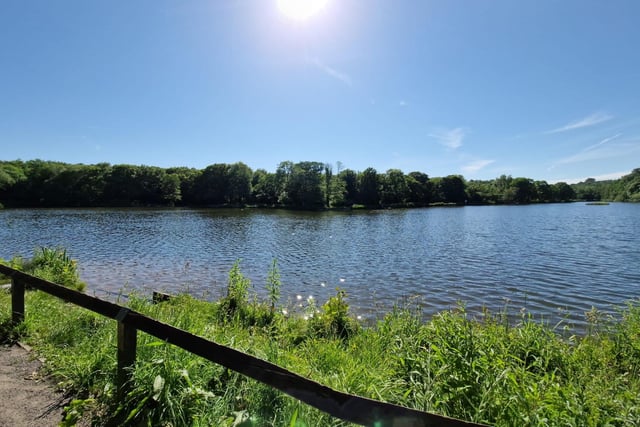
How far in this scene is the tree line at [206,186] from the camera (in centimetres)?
9362

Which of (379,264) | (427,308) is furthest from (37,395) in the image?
(379,264)

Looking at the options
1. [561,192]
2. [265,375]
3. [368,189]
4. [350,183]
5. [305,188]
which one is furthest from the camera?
[561,192]

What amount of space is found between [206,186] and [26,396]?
109 meters

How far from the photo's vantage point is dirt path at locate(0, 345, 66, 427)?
3199 mm

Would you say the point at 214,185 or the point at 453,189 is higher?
the point at 453,189

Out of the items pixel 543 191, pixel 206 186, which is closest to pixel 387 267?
pixel 206 186

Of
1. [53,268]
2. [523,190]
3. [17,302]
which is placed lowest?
[53,268]

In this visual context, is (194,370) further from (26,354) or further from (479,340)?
(479,340)

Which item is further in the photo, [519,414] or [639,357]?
[639,357]

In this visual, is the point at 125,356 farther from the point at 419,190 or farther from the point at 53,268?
the point at 419,190

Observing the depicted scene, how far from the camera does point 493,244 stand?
1082 inches

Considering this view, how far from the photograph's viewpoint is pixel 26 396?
3.57 m

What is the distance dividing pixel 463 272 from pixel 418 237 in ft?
51.3

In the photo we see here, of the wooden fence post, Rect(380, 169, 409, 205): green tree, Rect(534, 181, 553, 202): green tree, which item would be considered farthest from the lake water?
Rect(534, 181, 553, 202): green tree
